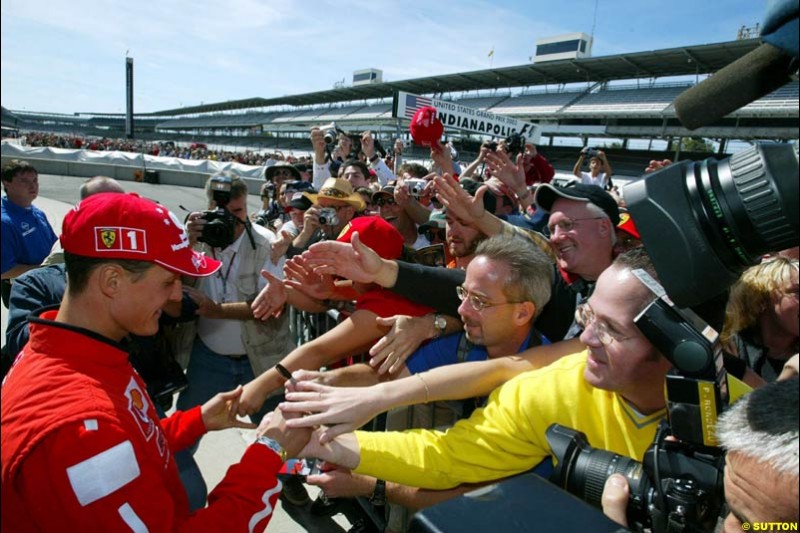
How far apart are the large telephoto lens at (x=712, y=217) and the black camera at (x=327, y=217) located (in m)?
2.89

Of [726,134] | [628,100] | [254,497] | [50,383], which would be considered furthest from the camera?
[628,100]

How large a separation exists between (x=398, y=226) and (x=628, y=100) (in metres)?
33.6

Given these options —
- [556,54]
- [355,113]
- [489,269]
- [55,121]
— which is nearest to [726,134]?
[556,54]

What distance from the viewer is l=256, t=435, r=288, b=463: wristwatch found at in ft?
5.41

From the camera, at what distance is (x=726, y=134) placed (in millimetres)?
25312

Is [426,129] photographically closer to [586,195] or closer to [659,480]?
[586,195]

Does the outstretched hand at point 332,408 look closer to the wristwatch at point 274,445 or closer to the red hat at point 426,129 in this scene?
the wristwatch at point 274,445

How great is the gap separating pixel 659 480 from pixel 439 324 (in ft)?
3.94

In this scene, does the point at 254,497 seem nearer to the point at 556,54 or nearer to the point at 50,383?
the point at 50,383

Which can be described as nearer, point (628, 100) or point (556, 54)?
point (628, 100)

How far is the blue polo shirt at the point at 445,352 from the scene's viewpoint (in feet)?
7.17

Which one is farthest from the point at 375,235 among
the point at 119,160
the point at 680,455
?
the point at 119,160

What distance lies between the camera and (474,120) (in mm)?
8047

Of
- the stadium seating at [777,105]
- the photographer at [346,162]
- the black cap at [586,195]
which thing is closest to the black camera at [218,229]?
the black cap at [586,195]
